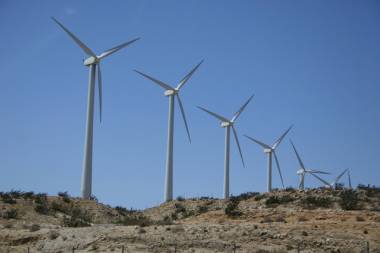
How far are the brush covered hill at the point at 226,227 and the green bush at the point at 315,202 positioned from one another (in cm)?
10

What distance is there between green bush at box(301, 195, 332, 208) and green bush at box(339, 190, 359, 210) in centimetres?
127

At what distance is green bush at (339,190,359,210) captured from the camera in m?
54.2

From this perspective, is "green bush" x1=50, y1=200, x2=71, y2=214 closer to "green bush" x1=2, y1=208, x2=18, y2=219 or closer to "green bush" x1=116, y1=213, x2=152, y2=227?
"green bush" x1=2, y1=208, x2=18, y2=219

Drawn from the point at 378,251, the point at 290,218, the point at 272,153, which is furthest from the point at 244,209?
the point at 272,153

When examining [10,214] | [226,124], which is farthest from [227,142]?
[10,214]

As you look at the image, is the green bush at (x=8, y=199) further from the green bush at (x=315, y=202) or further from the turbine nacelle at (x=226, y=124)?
the turbine nacelle at (x=226, y=124)

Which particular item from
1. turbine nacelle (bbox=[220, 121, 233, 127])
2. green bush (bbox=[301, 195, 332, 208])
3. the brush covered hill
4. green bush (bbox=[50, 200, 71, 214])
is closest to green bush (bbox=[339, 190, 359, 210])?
the brush covered hill

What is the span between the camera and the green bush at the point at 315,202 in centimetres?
5603

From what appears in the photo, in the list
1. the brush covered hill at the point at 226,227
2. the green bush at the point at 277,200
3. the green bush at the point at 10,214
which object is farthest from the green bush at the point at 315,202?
the green bush at the point at 10,214

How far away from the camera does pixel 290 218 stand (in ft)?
165

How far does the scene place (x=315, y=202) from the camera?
56812mm

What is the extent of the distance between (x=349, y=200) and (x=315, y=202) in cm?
319

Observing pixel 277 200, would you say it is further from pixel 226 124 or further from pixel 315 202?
pixel 226 124

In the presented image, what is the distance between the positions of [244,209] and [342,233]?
18.1 metres
